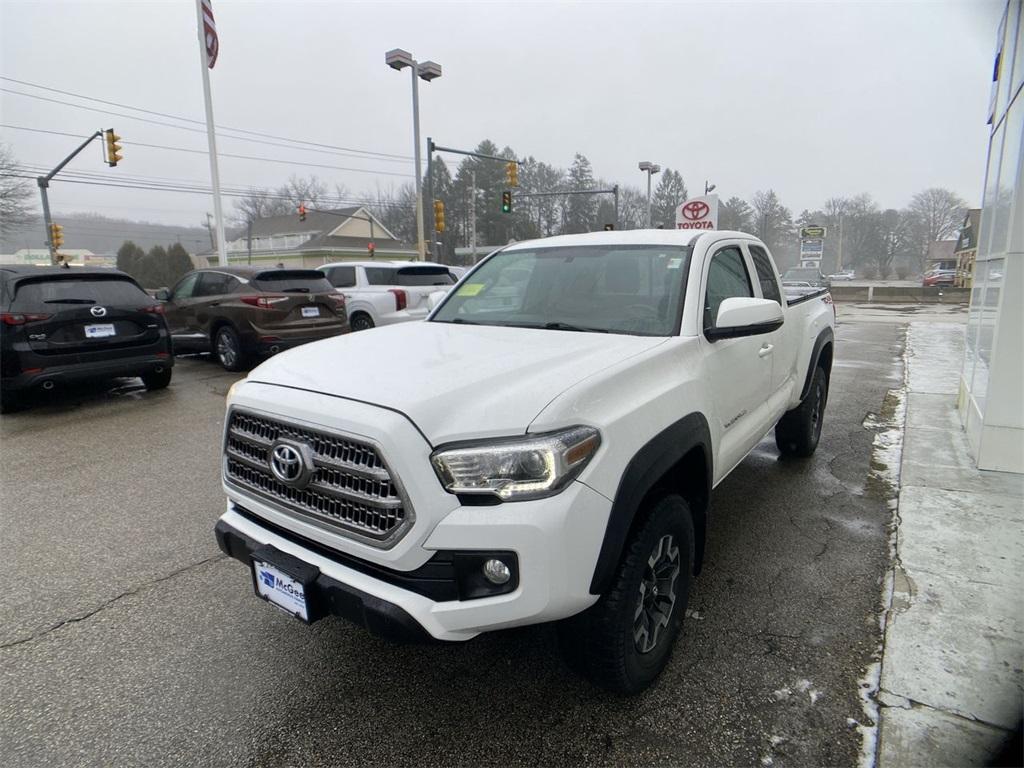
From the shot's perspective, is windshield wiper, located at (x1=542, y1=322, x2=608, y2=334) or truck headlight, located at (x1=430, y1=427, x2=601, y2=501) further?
windshield wiper, located at (x1=542, y1=322, x2=608, y2=334)

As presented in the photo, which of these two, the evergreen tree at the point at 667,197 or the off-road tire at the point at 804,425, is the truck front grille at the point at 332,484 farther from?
the evergreen tree at the point at 667,197

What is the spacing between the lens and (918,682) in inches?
95.9

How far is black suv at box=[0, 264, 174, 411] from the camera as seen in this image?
21.3 ft

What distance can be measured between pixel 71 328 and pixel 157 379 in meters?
1.52

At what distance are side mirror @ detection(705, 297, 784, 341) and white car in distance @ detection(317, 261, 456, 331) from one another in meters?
9.05

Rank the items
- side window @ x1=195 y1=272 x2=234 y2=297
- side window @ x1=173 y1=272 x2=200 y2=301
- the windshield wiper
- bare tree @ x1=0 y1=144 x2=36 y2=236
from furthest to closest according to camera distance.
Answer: bare tree @ x1=0 y1=144 x2=36 y2=236, side window @ x1=173 y1=272 x2=200 y2=301, side window @ x1=195 y1=272 x2=234 y2=297, the windshield wiper

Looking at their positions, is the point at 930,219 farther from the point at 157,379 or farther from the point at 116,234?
the point at 116,234

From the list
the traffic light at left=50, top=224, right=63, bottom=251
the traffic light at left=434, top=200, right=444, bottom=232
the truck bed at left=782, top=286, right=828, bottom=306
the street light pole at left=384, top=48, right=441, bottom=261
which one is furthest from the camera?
the traffic light at left=50, top=224, right=63, bottom=251

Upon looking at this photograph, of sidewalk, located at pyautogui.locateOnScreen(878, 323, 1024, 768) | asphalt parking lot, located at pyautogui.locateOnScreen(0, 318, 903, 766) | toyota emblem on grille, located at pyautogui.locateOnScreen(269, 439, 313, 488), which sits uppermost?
toyota emblem on grille, located at pyautogui.locateOnScreen(269, 439, 313, 488)

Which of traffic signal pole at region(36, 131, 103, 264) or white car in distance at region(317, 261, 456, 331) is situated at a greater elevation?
traffic signal pole at region(36, 131, 103, 264)

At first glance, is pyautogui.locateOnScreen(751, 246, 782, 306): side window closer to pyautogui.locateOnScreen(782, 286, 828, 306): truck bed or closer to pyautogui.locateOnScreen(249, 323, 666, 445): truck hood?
pyautogui.locateOnScreen(782, 286, 828, 306): truck bed

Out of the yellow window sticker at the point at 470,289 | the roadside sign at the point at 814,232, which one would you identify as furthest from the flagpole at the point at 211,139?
the roadside sign at the point at 814,232

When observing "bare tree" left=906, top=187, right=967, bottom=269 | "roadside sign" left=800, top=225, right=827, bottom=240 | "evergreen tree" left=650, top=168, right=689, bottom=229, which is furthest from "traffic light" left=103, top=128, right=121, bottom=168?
"bare tree" left=906, top=187, right=967, bottom=269

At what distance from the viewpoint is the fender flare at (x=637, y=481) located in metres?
2.00
